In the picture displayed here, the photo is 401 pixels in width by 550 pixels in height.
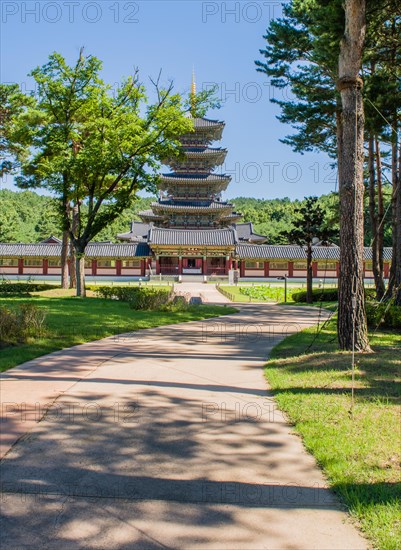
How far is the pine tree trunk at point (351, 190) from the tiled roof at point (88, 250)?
4156 cm

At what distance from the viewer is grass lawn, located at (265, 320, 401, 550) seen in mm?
2816

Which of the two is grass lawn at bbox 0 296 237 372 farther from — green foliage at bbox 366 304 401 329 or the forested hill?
the forested hill

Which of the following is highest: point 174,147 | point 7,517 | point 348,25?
point 174,147

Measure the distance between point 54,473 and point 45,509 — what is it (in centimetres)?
49

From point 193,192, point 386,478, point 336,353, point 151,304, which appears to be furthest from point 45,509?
point 193,192

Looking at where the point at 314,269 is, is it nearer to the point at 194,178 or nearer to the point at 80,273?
the point at 194,178

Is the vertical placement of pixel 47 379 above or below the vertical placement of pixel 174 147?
below

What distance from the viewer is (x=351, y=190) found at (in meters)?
7.50

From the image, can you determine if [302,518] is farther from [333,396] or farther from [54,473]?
[333,396]

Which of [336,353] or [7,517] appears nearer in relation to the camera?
[7,517]

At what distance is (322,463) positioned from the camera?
3488mm

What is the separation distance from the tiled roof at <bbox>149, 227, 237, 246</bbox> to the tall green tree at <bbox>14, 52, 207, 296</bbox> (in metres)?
22.7

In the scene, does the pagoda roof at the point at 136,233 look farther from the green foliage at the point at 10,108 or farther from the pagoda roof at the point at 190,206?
the green foliage at the point at 10,108

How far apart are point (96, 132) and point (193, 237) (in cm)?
2542
